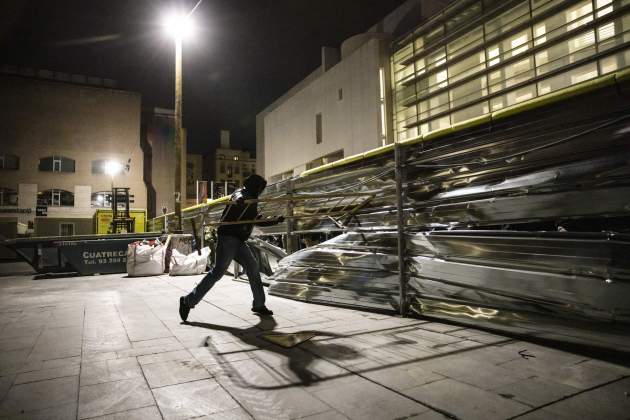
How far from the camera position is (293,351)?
3217 millimetres

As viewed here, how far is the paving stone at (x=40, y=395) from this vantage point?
7.27ft

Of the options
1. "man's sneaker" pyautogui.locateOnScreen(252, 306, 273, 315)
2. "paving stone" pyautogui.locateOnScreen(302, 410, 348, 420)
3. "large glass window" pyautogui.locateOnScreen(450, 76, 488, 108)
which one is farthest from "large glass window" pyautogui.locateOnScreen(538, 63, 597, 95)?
"paving stone" pyautogui.locateOnScreen(302, 410, 348, 420)

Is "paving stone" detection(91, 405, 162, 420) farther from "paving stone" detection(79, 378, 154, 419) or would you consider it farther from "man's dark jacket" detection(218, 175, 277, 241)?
"man's dark jacket" detection(218, 175, 277, 241)

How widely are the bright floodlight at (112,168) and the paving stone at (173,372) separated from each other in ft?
120

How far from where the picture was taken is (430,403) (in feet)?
7.10

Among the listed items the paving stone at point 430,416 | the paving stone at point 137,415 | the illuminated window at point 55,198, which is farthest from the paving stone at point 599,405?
the illuminated window at point 55,198

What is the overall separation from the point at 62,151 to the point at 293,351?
125 ft

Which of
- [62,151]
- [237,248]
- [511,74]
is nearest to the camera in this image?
[237,248]

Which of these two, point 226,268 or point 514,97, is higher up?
point 514,97

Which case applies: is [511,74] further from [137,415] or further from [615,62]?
[137,415]

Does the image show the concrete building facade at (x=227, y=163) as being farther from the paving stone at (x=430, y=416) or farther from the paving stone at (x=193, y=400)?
the paving stone at (x=430, y=416)

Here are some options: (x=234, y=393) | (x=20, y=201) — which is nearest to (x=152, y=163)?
(x=20, y=201)

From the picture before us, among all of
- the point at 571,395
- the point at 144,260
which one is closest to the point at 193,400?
the point at 571,395

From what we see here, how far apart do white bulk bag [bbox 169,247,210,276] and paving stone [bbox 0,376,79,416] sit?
7.05m
